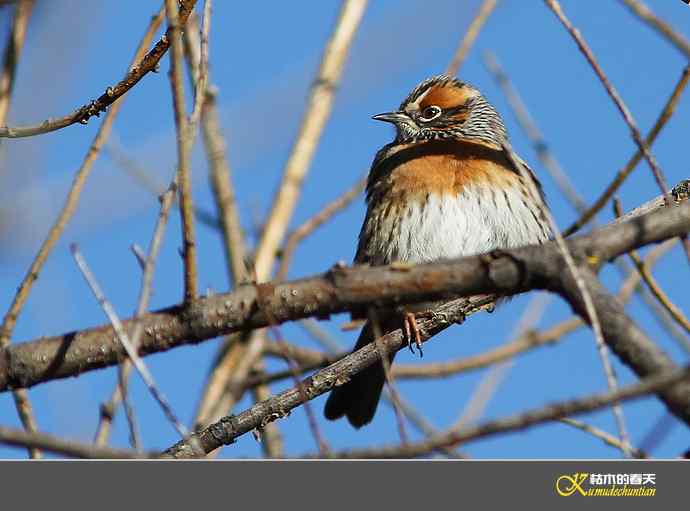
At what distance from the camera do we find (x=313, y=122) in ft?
26.8

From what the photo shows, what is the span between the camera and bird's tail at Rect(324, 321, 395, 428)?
7.08 m

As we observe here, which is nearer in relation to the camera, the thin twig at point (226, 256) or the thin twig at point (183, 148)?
the thin twig at point (183, 148)

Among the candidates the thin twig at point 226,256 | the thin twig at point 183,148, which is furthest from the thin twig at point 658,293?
the thin twig at point 226,256

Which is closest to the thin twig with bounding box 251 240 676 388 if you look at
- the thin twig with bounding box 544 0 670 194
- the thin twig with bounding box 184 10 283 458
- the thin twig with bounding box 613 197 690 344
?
the thin twig with bounding box 184 10 283 458

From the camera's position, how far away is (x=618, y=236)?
321cm

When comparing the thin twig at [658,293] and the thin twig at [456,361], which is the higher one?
the thin twig at [456,361]

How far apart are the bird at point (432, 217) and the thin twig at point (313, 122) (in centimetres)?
68

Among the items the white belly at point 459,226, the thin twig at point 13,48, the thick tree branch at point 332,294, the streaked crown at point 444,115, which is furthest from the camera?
the streaked crown at point 444,115

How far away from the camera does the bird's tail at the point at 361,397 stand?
708cm

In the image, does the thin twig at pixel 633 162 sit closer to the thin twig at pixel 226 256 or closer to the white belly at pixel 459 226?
the white belly at pixel 459 226

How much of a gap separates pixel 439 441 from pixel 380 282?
0.94 meters

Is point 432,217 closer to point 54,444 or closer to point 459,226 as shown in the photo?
point 459,226
